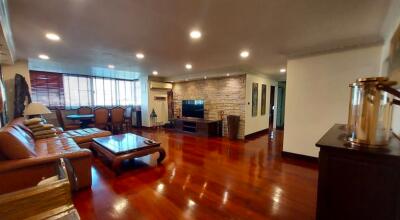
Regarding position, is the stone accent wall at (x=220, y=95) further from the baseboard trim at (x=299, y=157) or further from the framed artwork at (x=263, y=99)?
the baseboard trim at (x=299, y=157)

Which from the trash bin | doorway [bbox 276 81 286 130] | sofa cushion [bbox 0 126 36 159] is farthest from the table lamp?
doorway [bbox 276 81 286 130]

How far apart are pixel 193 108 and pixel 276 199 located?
478cm

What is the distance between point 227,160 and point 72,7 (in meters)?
3.44

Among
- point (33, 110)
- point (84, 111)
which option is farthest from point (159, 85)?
point (33, 110)

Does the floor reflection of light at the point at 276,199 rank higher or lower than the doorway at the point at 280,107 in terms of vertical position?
lower

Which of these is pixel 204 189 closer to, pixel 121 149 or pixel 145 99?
pixel 121 149

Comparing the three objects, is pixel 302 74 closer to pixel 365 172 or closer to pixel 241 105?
pixel 241 105

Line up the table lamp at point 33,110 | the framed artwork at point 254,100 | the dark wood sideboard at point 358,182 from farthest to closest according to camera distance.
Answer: the framed artwork at point 254,100 < the table lamp at point 33,110 < the dark wood sideboard at point 358,182

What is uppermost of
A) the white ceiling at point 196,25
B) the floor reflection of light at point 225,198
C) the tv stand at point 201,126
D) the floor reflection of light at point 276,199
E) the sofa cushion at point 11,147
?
the white ceiling at point 196,25

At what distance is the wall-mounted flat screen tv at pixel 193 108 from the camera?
21.1 ft

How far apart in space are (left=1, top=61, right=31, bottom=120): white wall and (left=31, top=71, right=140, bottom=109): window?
1726 millimetres

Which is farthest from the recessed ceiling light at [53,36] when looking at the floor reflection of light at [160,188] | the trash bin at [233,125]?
the trash bin at [233,125]

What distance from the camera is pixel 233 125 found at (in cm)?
556

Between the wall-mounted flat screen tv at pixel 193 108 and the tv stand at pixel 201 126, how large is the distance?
0.84 ft
